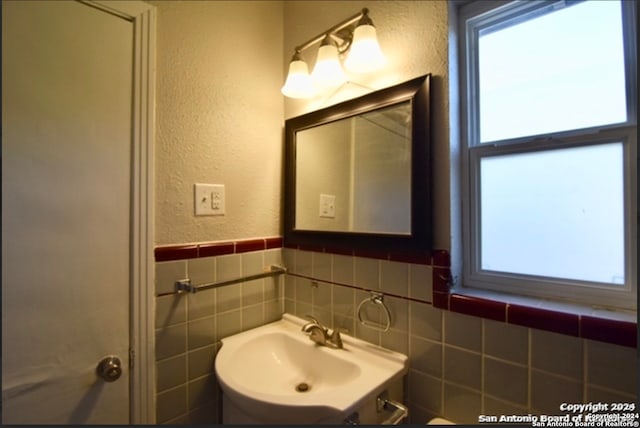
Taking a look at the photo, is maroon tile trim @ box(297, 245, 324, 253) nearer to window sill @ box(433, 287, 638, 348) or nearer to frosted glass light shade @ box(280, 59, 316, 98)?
window sill @ box(433, 287, 638, 348)

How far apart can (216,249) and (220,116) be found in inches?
20.9

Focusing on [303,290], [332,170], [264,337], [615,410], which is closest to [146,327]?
[264,337]

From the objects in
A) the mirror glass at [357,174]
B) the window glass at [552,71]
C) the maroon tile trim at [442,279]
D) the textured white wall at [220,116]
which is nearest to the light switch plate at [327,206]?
the mirror glass at [357,174]

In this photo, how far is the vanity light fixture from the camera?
100 centimetres

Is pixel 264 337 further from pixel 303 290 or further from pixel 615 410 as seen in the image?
pixel 615 410

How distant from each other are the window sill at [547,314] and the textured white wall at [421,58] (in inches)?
6.7

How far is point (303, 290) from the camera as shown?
1.29 m

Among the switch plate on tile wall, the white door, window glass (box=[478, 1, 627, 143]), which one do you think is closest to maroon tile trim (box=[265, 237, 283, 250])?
the switch plate on tile wall

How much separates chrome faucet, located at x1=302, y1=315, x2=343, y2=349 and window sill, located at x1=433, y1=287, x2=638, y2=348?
385 millimetres

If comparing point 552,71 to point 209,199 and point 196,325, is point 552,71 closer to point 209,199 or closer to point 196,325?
point 209,199

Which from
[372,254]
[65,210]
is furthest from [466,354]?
[65,210]

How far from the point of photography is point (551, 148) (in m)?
0.84

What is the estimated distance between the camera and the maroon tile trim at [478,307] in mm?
790

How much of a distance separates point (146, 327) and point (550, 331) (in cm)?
119
